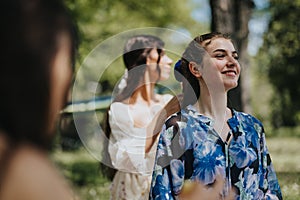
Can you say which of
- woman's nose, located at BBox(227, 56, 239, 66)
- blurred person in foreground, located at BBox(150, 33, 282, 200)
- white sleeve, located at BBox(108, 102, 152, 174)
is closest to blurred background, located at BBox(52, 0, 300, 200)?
white sleeve, located at BBox(108, 102, 152, 174)

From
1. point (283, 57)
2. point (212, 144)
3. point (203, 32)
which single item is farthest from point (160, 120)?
point (203, 32)

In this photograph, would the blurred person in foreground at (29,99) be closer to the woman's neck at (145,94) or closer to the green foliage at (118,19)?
the woman's neck at (145,94)

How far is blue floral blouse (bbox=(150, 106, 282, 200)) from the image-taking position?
3049 millimetres

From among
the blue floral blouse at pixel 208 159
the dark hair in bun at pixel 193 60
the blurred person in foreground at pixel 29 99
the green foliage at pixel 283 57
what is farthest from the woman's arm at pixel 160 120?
the green foliage at pixel 283 57

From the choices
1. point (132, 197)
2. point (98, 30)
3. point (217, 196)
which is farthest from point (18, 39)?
point (98, 30)

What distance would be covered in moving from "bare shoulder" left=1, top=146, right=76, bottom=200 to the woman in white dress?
371cm

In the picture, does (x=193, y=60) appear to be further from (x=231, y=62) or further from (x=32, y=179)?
(x=32, y=179)

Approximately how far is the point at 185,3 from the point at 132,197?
24710mm

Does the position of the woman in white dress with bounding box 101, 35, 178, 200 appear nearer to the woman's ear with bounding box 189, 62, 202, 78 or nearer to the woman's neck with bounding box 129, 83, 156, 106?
the woman's neck with bounding box 129, 83, 156, 106

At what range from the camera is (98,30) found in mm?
21375

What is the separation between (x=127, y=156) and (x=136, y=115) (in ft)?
1.40

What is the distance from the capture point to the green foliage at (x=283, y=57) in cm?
1144

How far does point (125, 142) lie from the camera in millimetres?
5152

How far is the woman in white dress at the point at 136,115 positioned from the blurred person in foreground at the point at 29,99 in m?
3.66
